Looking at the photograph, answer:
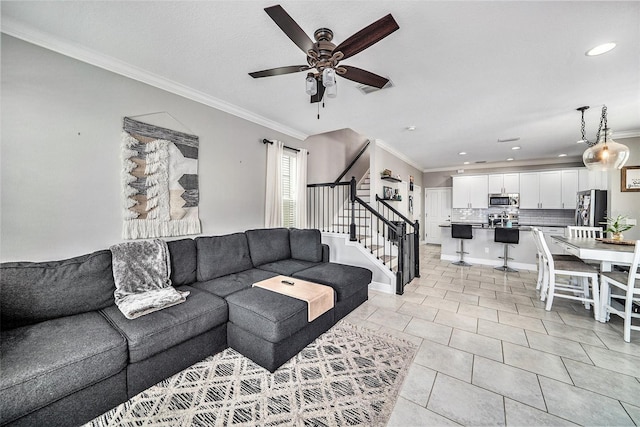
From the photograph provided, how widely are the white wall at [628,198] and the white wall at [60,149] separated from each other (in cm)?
752

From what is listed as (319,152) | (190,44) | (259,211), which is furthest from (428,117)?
(190,44)

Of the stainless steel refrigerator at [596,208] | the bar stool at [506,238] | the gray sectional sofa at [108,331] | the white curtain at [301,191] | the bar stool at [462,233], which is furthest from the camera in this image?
the bar stool at [462,233]

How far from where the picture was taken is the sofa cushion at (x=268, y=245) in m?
3.48

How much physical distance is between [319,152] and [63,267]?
4406 mm

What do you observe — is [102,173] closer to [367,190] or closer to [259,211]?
[259,211]

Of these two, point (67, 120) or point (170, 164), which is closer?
point (67, 120)

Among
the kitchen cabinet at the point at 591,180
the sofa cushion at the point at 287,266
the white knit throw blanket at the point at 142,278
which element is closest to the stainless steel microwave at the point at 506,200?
the kitchen cabinet at the point at 591,180

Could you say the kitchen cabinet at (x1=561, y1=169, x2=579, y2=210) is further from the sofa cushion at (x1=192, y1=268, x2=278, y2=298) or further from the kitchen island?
the sofa cushion at (x1=192, y1=268, x2=278, y2=298)

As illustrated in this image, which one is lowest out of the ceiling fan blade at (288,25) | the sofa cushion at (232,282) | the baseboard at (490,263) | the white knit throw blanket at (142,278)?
the baseboard at (490,263)

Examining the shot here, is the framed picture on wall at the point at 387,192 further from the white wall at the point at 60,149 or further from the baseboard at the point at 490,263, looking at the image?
the white wall at the point at 60,149

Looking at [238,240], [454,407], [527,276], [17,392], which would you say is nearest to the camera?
[17,392]

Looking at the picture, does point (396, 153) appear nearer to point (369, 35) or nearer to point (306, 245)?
point (306, 245)

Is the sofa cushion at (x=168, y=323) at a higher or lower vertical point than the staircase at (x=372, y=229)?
lower

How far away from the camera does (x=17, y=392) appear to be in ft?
4.17
